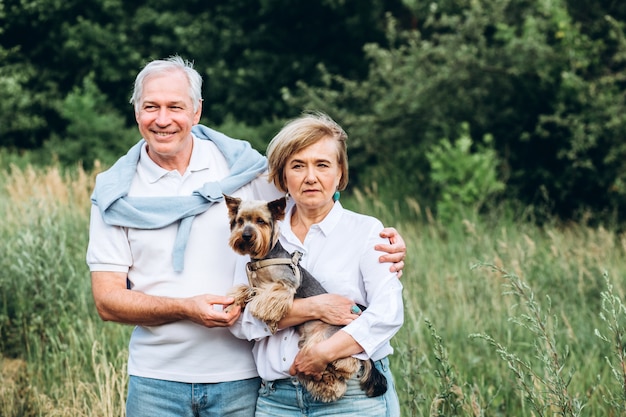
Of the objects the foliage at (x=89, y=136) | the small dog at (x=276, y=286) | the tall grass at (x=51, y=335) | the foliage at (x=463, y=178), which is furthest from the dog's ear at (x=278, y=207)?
the foliage at (x=89, y=136)

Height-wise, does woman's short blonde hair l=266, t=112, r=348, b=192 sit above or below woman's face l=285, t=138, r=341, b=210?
above

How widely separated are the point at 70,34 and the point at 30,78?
1.78m

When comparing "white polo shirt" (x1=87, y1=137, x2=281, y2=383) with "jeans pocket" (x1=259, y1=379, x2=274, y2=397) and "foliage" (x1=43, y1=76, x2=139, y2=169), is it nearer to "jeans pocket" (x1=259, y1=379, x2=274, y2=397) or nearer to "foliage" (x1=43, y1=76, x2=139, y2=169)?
"jeans pocket" (x1=259, y1=379, x2=274, y2=397)

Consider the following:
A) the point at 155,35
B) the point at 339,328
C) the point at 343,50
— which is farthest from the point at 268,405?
the point at 155,35

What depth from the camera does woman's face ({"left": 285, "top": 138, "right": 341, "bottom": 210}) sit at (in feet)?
10.5

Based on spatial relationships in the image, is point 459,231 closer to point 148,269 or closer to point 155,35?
point 148,269

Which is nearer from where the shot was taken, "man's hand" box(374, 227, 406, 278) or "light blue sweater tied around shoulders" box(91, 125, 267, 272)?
"man's hand" box(374, 227, 406, 278)

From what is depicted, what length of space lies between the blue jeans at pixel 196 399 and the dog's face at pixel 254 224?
63cm

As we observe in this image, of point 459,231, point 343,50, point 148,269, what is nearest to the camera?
point 148,269

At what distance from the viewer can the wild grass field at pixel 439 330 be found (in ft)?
14.9

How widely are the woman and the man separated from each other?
0.21 metres

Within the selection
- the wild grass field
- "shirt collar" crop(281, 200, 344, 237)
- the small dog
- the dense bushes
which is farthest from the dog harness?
the dense bushes

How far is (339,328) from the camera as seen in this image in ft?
10.4

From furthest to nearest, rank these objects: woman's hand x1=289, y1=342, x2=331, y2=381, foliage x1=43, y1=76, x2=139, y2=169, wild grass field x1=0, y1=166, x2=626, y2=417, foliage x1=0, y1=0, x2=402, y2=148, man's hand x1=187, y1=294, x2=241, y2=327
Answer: foliage x1=0, y1=0, x2=402, y2=148
foliage x1=43, y1=76, x2=139, y2=169
wild grass field x1=0, y1=166, x2=626, y2=417
man's hand x1=187, y1=294, x2=241, y2=327
woman's hand x1=289, y1=342, x2=331, y2=381
